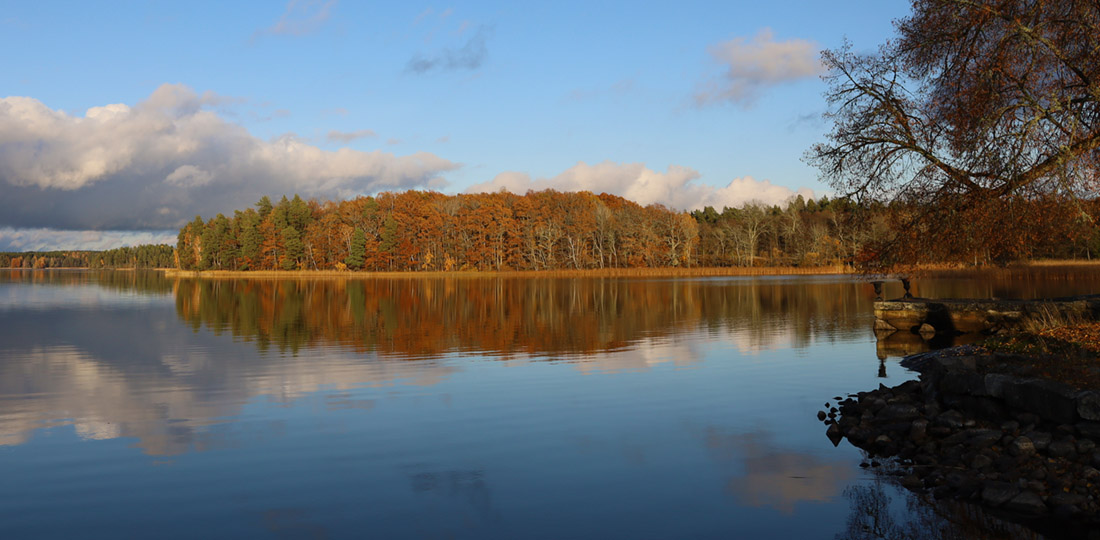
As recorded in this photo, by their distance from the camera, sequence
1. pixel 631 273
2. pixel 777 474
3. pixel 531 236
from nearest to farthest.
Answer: pixel 777 474 → pixel 631 273 → pixel 531 236

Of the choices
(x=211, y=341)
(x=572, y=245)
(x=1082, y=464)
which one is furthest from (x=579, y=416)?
(x=572, y=245)

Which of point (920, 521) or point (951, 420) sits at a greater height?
point (951, 420)

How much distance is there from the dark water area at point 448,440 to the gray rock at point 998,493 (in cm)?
29

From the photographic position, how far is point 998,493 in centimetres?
862

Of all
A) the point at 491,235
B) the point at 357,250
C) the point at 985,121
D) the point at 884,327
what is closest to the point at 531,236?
the point at 491,235

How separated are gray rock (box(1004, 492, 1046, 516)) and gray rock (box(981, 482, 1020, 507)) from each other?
0.21ft

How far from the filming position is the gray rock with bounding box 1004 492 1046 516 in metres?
8.24

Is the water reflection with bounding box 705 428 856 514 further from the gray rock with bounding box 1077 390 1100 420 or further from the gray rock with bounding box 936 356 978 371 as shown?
the gray rock with bounding box 936 356 978 371

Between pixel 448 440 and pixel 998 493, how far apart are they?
316 inches

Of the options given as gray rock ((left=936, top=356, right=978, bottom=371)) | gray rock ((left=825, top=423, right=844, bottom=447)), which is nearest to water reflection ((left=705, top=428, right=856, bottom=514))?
gray rock ((left=825, top=423, right=844, bottom=447))

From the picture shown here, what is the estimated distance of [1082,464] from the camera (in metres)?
9.05

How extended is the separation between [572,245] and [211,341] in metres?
90.2

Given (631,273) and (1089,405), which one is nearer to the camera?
(1089,405)

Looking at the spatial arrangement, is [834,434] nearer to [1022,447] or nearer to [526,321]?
[1022,447]
